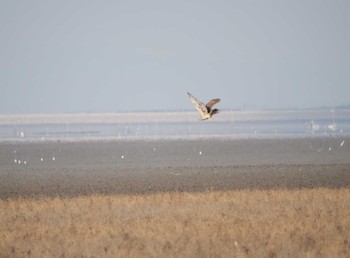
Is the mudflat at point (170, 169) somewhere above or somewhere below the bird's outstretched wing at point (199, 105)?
below

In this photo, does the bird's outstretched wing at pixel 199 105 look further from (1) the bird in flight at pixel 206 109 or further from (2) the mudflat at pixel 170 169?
(2) the mudflat at pixel 170 169

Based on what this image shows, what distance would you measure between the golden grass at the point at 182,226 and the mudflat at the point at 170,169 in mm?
7561

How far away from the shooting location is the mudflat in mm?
36594

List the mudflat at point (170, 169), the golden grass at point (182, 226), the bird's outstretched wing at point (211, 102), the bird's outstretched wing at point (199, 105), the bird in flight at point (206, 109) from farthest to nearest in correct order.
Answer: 1. the mudflat at point (170, 169)
2. the bird's outstretched wing at point (199, 105)
3. the bird in flight at point (206, 109)
4. the bird's outstretched wing at point (211, 102)
5. the golden grass at point (182, 226)

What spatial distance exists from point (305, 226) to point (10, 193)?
1808 cm

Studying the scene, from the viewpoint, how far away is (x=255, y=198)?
27422 millimetres

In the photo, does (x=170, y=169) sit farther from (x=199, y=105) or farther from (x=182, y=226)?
(x=182, y=226)

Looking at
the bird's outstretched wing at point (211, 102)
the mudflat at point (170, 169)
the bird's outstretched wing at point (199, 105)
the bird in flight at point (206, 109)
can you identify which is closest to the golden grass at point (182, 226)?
the bird in flight at point (206, 109)

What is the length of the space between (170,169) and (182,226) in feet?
90.6

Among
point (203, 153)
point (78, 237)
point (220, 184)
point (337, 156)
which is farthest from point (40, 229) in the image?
point (203, 153)

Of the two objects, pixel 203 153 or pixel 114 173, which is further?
pixel 203 153

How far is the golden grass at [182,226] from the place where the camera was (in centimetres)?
1733

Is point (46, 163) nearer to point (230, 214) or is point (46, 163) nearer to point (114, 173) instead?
point (114, 173)

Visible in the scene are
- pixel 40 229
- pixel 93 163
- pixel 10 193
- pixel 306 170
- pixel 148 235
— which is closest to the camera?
pixel 148 235
